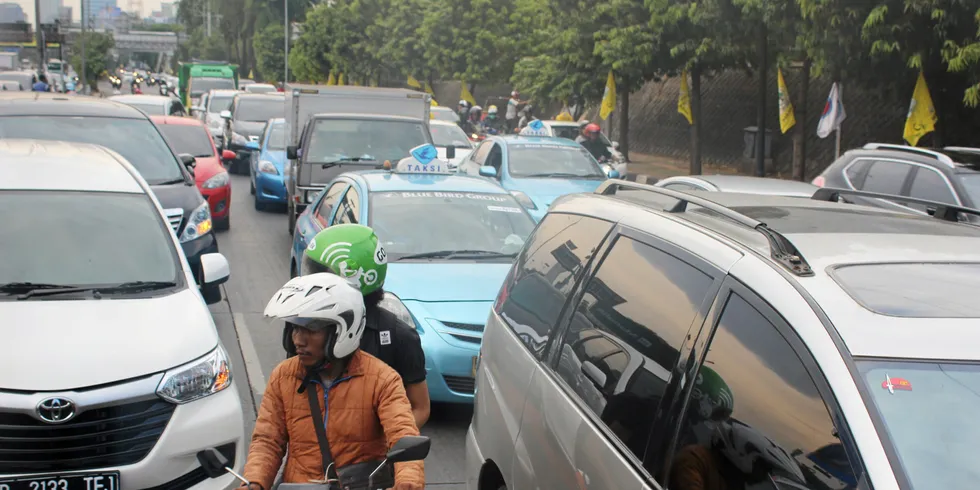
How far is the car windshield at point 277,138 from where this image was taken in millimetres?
17781

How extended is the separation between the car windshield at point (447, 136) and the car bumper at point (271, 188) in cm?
503

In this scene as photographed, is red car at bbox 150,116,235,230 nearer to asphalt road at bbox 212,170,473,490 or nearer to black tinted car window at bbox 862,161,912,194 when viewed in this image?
asphalt road at bbox 212,170,473,490

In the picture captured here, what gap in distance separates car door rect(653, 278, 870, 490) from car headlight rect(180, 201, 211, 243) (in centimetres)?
805

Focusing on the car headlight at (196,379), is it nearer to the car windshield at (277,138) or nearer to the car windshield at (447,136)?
the car windshield at (277,138)

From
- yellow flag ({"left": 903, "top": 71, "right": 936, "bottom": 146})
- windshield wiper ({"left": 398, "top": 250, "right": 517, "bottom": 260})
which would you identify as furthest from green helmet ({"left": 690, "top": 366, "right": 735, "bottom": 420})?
yellow flag ({"left": 903, "top": 71, "right": 936, "bottom": 146})

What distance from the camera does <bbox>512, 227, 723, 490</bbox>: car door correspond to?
2863 mm

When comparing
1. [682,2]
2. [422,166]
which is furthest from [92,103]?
[682,2]

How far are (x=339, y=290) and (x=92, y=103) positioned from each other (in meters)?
8.89

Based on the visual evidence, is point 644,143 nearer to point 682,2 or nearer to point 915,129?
point 682,2

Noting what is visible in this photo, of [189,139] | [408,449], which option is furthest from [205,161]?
[408,449]

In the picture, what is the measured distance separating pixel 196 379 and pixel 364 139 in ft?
32.6

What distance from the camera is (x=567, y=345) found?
3.56 metres

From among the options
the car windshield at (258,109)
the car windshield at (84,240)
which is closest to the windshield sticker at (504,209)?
the car windshield at (84,240)

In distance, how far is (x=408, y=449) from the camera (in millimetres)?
3145
